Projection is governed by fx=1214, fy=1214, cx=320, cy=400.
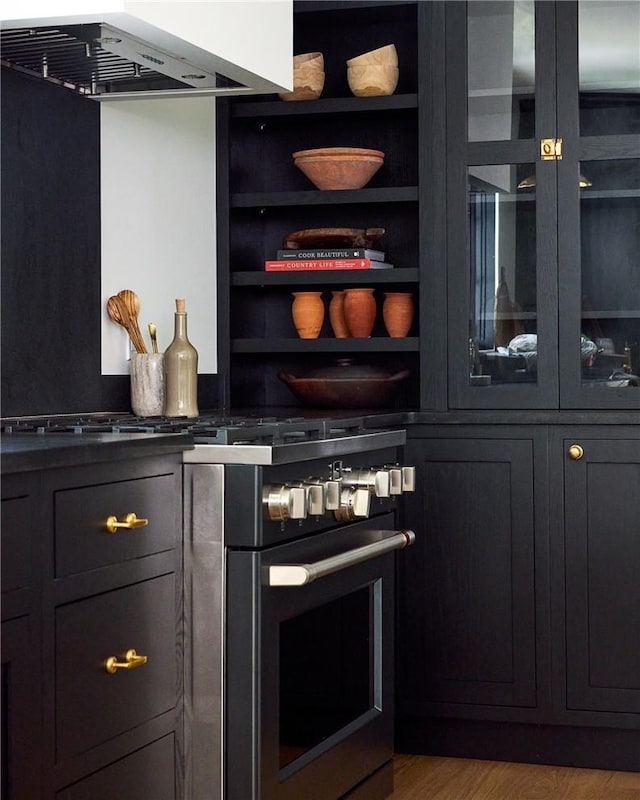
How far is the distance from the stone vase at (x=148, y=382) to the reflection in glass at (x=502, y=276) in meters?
0.86

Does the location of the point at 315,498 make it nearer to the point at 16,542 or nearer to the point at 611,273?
the point at 16,542

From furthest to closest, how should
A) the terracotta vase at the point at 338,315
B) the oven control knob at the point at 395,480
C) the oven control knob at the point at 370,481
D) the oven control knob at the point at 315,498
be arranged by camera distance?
the terracotta vase at the point at 338,315 < the oven control knob at the point at 395,480 < the oven control knob at the point at 370,481 < the oven control knob at the point at 315,498

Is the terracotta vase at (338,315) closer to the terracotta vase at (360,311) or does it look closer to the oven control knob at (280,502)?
the terracotta vase at (360,311)

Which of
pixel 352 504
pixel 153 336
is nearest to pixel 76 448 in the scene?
pixel 352 504

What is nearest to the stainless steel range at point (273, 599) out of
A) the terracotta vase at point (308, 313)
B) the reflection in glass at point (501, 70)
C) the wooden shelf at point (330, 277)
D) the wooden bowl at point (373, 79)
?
the wooden shelf at point (330, 277)

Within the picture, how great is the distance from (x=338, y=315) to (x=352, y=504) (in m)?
1.20

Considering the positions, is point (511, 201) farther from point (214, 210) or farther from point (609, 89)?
point (214, 210)

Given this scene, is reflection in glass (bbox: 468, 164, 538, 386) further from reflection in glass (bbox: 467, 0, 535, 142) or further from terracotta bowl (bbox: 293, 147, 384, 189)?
terracotta bowl (bbox: 293, 147, 384, 189)

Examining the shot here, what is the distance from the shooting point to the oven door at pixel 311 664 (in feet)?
6.63

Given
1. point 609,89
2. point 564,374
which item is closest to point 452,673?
point 564,374

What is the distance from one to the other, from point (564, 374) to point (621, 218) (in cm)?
43

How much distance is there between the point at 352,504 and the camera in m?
2.33

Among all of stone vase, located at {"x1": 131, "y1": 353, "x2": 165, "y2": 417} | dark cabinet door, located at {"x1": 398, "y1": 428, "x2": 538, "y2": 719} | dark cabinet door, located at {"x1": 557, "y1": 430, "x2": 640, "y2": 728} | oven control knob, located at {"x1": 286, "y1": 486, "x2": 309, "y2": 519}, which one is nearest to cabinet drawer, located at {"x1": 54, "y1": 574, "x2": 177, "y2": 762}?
oven control knob, located at {"x1": 286, "y1": 486, "x2": 309, "y2": 519}

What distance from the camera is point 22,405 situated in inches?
98.4
